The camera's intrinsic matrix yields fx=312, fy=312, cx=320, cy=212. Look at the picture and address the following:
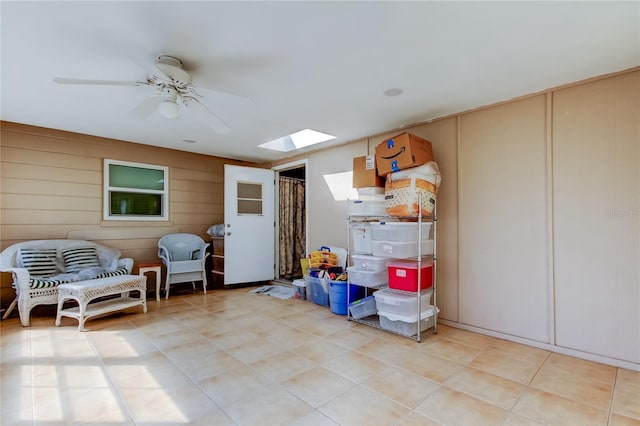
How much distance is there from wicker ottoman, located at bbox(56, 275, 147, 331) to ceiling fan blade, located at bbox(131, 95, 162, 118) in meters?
2.01

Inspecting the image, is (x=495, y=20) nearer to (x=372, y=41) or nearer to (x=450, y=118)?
(x=372, y=41)

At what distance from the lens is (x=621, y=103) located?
245cm

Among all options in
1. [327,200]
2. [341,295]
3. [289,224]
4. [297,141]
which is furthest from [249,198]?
[341,295]

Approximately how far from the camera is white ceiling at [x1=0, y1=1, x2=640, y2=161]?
1812mm

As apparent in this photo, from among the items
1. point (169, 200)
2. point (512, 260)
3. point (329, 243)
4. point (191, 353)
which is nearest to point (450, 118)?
point (512, 260)

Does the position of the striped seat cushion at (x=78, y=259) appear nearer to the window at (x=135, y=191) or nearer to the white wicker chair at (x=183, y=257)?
the window at (x=135, y=191)

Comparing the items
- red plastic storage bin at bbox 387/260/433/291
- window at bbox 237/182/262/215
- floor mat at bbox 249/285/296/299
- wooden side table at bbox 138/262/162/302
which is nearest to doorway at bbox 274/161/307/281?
window at bbox 237/182/262/215

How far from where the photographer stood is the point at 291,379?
7.33 feet

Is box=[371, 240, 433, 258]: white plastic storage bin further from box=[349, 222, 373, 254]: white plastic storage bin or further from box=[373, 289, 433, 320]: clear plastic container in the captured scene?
box=[349, 222, 373, 254]: white plastic storage bin

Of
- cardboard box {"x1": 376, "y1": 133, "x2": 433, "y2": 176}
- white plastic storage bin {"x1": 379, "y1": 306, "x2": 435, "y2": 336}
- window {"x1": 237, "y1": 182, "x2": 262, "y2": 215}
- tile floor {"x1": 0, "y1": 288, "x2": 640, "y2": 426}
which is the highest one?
cardboard box {"x1": 376, "y1": 133, "x2": 433, "y2": 176}

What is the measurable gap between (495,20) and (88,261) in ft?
16.2

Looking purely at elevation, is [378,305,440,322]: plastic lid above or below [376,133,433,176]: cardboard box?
below

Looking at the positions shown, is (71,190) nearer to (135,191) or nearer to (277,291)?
(135,191)

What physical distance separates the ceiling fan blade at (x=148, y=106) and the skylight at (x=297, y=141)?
2.18m
